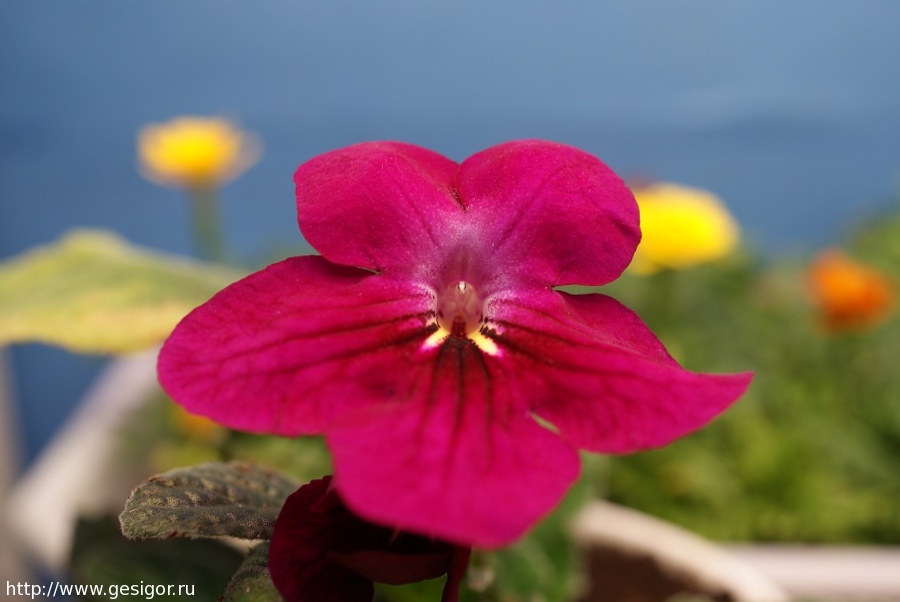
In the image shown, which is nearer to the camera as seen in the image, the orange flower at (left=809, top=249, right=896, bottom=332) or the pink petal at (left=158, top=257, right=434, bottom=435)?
the pink petal at (left=158, top=257, right=434, bottom=435)

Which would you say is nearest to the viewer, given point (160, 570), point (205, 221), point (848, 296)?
point (160, 570)

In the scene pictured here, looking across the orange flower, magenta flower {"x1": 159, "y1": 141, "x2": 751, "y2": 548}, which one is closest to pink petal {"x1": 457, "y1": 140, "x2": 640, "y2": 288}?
magenta flower {"x1": 159, "y1": 141, "x2": 751, "y2": 548}

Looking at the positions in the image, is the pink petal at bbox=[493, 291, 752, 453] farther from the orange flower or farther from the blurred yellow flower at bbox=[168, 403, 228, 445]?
the orange flower

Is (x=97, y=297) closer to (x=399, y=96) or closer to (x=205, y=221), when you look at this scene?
(x=205, y=221)

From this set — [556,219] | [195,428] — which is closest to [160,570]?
[556,219]

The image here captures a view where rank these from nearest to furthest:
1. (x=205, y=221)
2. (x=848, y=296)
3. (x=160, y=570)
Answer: (x=160, y=570) < (x=848, y=296) < (x=205, y=221)
